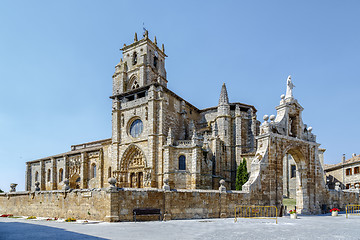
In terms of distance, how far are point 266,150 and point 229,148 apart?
59.4ft

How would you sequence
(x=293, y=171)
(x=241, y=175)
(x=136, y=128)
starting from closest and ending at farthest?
1. (x=241, y=175)
2. (x=136, y=128)
3. (x=293, y=171)

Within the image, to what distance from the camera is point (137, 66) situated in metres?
45.3

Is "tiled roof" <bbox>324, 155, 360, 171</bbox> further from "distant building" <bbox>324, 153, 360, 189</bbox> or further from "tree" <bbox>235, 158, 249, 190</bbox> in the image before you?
"tree" <bbox>235, 158, 249, 190</bbox>

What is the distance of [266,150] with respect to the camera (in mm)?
21500

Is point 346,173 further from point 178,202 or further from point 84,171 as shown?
point 84,171

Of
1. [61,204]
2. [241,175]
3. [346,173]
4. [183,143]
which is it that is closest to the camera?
[61,204]

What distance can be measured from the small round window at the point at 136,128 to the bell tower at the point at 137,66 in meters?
7.61

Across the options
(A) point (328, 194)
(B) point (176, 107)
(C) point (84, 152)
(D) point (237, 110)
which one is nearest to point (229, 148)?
(D) point (237, 110)

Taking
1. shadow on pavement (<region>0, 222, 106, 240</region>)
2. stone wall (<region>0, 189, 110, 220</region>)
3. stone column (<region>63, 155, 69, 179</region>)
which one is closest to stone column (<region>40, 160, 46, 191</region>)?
stone column (<region>63, 155, 69, 179</region>)

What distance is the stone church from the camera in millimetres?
34219

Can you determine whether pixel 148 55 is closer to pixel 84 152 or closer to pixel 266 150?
pixel 84 152

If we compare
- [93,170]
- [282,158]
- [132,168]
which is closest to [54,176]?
[93,170]

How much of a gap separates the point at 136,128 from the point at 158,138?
13.2 ft

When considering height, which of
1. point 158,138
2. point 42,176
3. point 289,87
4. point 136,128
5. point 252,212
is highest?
point 289,87
